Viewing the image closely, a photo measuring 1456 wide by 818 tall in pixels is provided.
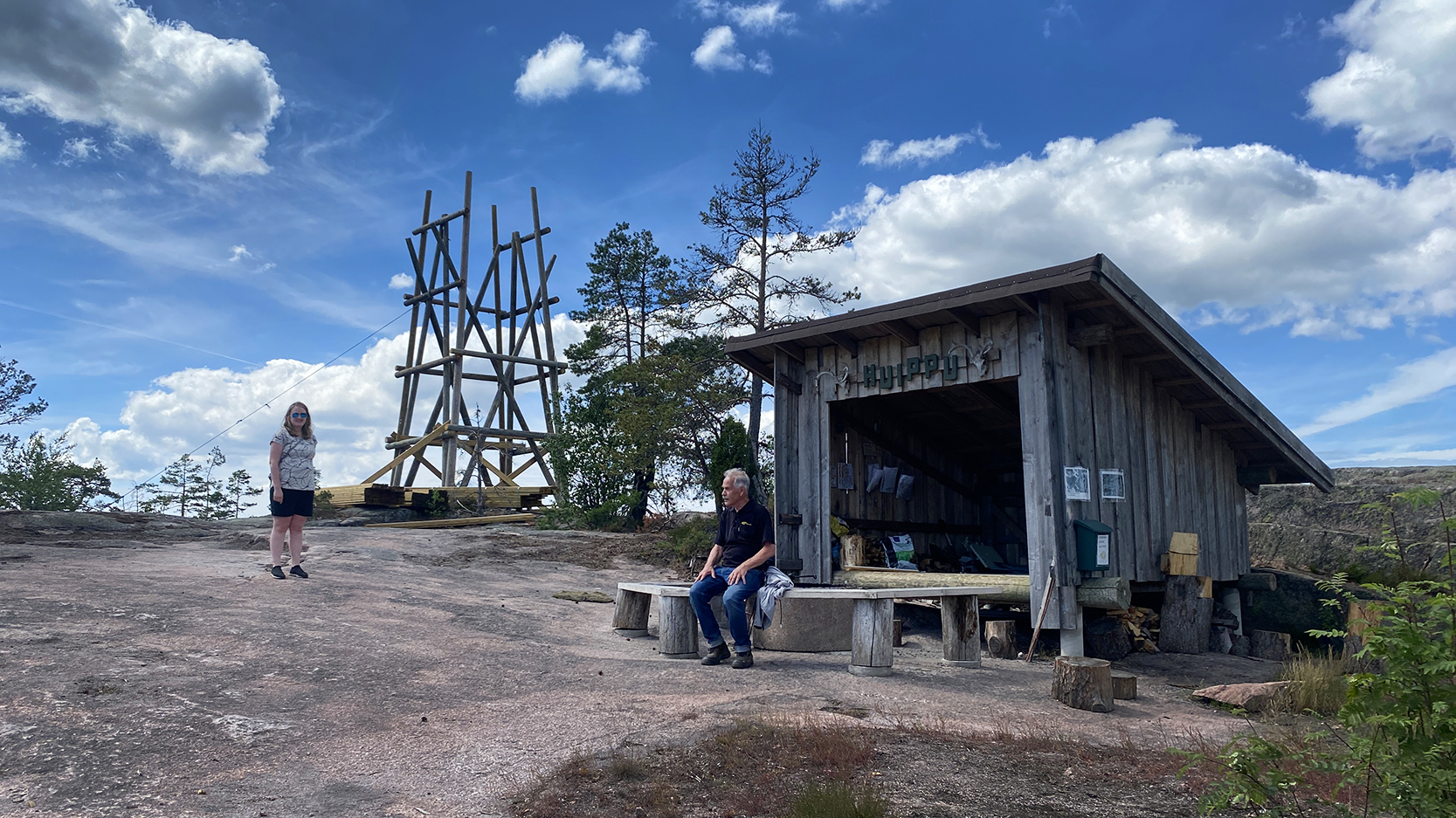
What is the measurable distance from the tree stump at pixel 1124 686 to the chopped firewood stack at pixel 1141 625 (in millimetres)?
3472

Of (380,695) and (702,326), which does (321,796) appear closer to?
(380,695)

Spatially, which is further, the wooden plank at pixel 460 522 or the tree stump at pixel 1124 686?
the wooden plank at pixel 460 522

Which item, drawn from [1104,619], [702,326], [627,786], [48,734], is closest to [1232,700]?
[1104,619]

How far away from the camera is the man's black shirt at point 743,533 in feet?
26.9

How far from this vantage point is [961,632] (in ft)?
29.1

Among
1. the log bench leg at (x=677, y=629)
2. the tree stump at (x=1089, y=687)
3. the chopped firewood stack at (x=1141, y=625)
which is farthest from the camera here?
the chopped firewood stack at (x=1141, y=625)

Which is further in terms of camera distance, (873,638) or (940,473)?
(940,473)

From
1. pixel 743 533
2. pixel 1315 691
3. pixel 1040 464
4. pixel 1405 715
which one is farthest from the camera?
pixel 1040 464

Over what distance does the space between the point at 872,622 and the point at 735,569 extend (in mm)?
1224

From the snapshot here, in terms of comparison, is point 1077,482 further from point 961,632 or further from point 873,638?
point 873,638

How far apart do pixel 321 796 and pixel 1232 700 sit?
22.1 feet

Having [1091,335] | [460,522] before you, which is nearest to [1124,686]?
[1091,335]

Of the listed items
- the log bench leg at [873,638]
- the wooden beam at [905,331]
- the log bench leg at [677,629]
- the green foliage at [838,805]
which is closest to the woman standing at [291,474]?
the log bench leg at [677,629]

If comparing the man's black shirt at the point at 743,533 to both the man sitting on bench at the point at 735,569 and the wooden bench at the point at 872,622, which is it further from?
the wooden bench at the point at 872,622
